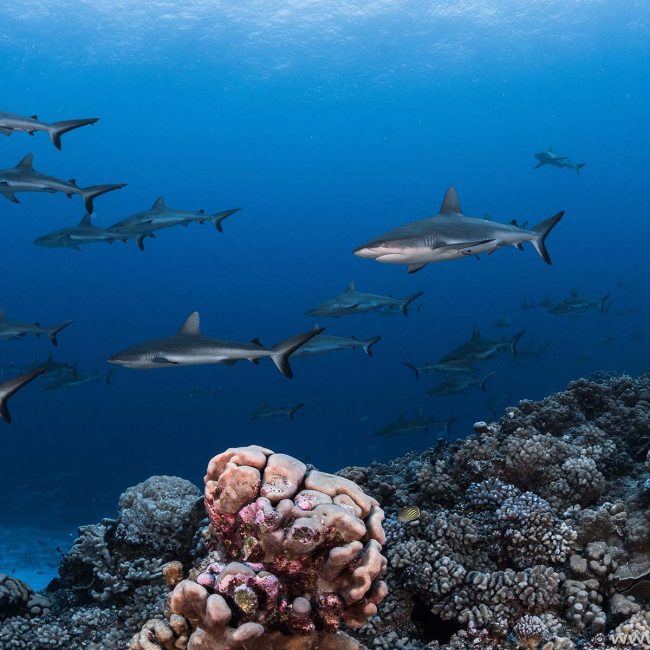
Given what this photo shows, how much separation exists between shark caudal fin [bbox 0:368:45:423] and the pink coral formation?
1484mm

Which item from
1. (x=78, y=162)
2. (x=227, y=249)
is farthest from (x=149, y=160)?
(x=227, y=249)

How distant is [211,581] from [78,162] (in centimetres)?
13873

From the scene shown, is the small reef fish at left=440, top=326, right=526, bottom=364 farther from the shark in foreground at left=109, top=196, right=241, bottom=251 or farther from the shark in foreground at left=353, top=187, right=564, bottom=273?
the shark in foreground at left=353, top=187, right=564, bottom=273

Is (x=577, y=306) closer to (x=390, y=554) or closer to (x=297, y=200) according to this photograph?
(x=390, y=554)

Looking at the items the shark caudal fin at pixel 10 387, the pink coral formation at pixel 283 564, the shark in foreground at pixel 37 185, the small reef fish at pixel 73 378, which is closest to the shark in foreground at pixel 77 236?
the shark in foreground at pixel 37 185

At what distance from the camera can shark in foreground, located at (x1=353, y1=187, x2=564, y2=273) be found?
→ 6.73m

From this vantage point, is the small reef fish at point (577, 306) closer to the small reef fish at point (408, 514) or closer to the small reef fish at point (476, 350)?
the small reef fish at point (476, 350)

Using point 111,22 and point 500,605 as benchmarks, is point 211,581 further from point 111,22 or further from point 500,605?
point 111,22

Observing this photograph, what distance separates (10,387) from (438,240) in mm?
4690

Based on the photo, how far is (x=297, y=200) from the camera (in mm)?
143750

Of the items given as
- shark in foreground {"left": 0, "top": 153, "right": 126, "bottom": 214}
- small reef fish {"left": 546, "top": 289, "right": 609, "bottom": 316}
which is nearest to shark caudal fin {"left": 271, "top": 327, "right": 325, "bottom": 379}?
shark in foreground {"left": 0, "top": 153, "right": 126, "bottom": 214}

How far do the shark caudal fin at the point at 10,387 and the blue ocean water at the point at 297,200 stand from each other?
15.9m

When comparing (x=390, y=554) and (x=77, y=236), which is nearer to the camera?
(x=390, y=554)

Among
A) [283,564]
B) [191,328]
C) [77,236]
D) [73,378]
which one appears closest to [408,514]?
[283,564]
